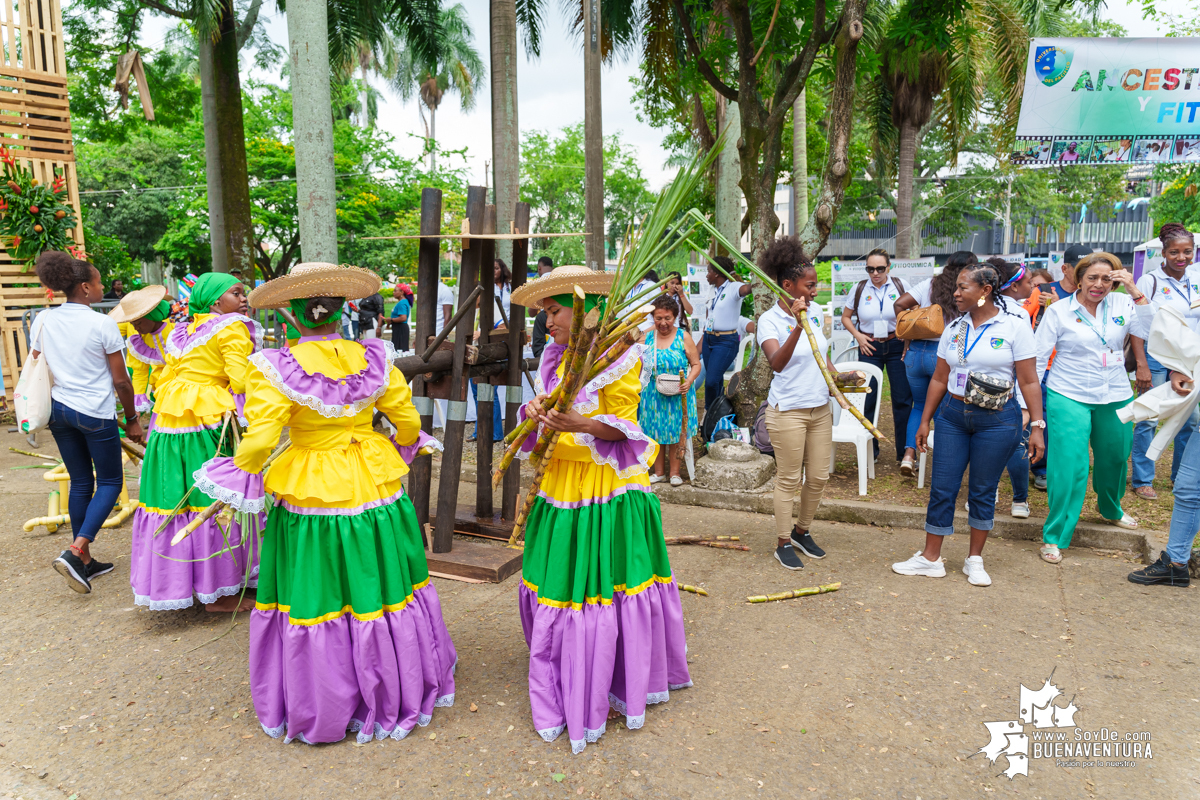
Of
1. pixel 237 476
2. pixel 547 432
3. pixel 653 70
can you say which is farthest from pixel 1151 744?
pixel 653 70

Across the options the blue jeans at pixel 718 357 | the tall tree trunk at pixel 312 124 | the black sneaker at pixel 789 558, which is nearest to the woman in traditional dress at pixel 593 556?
the black sneaker at pixel 789 558

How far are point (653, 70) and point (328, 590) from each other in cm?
920

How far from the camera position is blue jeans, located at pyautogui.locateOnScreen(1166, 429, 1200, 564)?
4578mm

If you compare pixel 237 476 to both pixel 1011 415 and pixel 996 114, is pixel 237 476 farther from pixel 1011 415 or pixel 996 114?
pixel 996 114

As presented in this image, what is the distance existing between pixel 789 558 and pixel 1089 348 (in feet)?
7.90

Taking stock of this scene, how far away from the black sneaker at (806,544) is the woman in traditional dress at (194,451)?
3458 millimetres

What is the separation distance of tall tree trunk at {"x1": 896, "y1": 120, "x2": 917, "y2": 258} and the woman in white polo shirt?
1321cm

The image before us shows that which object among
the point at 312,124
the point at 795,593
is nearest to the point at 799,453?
the point at 795,593

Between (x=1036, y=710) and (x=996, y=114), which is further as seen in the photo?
(x=996, y=114)

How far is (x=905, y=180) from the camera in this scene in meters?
17.8

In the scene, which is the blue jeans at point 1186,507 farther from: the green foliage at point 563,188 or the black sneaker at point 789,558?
the green foliage at point 563,188

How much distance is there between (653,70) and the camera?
10508mm

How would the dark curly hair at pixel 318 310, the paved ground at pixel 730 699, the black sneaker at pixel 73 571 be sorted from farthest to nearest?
the black sneaker at pixel 73 571, the dark curly hair at pixel 318 310, the paved ground at pixel 730 699

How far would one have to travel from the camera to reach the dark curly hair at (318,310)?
326cm
